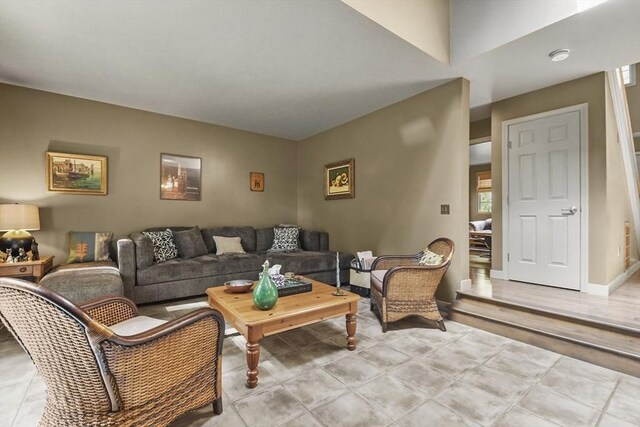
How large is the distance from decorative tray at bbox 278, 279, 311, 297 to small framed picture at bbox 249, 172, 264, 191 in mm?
3079

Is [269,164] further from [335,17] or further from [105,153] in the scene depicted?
[335,17]

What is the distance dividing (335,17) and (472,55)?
4.82ft

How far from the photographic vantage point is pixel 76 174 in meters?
3.83

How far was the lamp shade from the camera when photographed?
10.0ft

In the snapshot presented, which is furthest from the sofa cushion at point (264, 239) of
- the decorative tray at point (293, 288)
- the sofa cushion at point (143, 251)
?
the decorative tray at point (293, 288)

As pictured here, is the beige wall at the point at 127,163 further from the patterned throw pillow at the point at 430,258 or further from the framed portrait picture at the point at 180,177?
the patterned throw pillow at the point at 430,258

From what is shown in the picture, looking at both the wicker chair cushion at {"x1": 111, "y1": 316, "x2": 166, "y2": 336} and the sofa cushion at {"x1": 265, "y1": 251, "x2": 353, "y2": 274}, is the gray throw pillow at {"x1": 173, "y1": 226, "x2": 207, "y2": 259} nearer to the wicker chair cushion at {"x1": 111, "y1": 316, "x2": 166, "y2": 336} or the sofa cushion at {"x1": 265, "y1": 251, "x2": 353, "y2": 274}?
the sofa cushion at {"x1": 265, "y1": 251, "x2": 353, "y2": 274}

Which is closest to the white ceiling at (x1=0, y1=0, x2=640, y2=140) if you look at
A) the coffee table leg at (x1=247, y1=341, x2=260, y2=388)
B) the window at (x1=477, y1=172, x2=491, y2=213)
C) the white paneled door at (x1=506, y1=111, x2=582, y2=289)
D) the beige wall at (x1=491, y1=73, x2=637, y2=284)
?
the beige wall at (x1=491, y1=73, x2=637, y2=284)

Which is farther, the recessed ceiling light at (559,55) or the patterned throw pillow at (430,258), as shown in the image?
the patterned throw pillow at (430,258)

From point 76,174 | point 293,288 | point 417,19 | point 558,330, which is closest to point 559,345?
point 558,330

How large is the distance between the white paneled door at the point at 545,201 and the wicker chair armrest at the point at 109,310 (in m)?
4.28

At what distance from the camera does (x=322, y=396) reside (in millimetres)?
1792

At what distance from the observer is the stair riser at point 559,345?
6.84 feet

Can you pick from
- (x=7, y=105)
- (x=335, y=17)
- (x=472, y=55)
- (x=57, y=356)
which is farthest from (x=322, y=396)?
(x=7, y=105)
